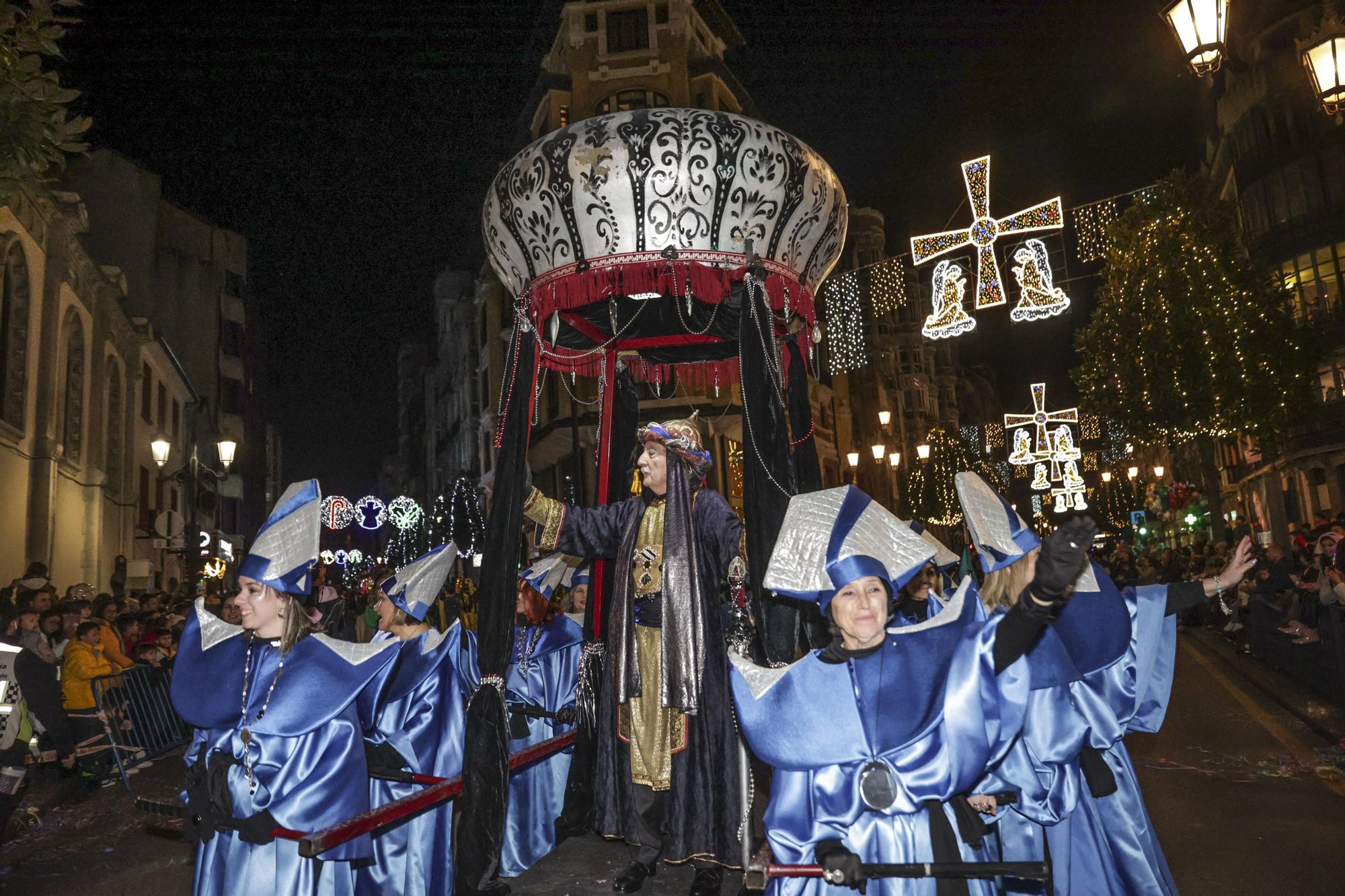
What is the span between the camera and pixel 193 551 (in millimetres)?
15102

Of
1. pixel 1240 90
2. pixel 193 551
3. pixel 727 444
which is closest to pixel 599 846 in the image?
pixel 193 551

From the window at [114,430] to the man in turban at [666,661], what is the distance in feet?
70.1

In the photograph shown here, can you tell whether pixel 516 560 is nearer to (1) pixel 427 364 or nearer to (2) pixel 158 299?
(2) pixel 158 299

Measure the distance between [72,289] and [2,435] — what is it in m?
4.96

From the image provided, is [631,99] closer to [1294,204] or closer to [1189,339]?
[1189,339]

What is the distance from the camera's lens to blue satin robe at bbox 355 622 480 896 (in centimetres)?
479

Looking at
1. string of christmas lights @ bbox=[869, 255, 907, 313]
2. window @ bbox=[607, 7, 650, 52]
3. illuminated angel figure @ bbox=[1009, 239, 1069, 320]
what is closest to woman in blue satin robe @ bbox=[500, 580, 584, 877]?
illuminated angel figure @ bbox=[1009, 239, 1069, 320]

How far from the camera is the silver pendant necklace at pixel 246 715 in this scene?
3.65 metres

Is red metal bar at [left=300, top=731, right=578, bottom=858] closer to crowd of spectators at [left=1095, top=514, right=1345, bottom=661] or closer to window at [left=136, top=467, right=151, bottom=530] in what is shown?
crowd of spectators at [left=1095, top=514, right=1345, bottom=661]

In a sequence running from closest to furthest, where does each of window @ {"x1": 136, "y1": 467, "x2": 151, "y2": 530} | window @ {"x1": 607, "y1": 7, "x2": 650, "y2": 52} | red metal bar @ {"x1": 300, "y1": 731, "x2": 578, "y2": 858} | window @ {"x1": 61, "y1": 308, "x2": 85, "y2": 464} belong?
1. red metal bar @ {"x1": 300, "y1": 731, "x2": 578, "y2": 858}
2. window @ {"x1": 61, "y1": 308, "x2": 85, "y2": 464}
3. window @ {"x1": 136, "y1": 467, "x2": 151, "y2": 530}
4. window @ {"x1": 607, "y1": 7, "x2": 650, "y2": 52}

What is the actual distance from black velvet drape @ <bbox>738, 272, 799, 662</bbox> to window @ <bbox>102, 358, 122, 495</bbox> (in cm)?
2179

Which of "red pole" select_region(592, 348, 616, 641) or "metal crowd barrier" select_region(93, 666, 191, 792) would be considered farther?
"metal crowd barrier" select_region(93, 666, 191, 792)

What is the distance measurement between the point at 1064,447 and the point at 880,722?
3390 cm

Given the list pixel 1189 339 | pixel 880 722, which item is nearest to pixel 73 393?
pixel 880 722
